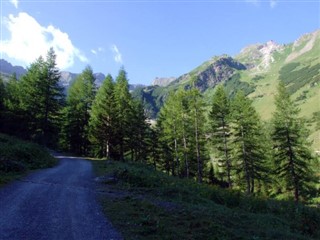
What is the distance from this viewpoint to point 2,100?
50375 millimetres

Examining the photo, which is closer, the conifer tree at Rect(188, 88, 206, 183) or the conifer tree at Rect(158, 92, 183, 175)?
the conifer tree at Rect(188, 88, 206, 183)

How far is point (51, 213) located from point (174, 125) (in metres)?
33.9

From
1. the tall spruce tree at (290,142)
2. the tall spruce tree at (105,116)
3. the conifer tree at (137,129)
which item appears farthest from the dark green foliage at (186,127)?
the tall spruce tree at (290,142)

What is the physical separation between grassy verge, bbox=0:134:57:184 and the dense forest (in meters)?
15.6

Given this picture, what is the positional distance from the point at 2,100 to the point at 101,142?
1818 centimetres

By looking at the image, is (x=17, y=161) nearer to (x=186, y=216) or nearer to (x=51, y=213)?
(x=51, y=213)

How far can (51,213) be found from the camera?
11562mm

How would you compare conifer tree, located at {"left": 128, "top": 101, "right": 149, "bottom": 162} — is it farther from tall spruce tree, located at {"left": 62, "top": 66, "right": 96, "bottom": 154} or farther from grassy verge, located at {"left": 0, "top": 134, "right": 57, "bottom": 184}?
grassy verge, located at {"left": 0, "top": 134, "right": 57, "bottom": 184}

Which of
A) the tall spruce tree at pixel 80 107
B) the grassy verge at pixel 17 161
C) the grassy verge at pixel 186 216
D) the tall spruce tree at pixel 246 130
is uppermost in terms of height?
the tall spruce tree at pixel 80 107

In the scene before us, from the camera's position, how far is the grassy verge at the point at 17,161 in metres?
20.2

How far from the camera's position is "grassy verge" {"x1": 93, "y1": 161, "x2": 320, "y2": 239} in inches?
401

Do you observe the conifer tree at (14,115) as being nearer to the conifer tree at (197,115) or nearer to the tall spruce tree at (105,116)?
the tall spruce tree at (105,116)

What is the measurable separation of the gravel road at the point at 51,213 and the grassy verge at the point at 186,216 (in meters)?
0.69

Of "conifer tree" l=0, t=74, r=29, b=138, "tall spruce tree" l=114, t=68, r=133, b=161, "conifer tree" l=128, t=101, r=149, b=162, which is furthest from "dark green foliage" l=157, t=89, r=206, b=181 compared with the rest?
"conifer tree" l=0, t=74, r=29, b=138
